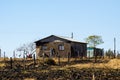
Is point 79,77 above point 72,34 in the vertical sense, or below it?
below

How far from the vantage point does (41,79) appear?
70.3ft

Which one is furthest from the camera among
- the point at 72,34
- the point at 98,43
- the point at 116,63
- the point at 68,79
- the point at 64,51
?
the point at 98,43

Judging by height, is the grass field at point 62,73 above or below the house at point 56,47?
below

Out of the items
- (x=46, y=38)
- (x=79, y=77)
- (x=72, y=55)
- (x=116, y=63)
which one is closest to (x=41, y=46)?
(x=46, y=38)

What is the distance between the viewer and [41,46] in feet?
193

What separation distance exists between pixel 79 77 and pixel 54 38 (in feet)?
120

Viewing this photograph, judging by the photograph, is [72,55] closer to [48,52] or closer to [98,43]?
[48,52]

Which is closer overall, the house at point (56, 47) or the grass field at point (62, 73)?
the grass field at point (62, 73)

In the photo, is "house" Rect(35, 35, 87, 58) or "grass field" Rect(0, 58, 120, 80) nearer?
"grass field" Rect(0, 58, 120, 80)

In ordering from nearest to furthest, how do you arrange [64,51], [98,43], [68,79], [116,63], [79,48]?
[68,79], [116,63], [64,51], [79,48], [98,43]

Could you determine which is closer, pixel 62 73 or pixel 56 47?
pixel 62 73

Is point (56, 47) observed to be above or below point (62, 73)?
above

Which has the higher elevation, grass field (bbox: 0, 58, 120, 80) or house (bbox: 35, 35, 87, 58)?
house (bbox: 35, 35, 87, 58)

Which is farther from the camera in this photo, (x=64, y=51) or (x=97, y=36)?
(x=97, y=36)
